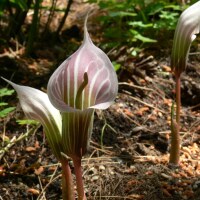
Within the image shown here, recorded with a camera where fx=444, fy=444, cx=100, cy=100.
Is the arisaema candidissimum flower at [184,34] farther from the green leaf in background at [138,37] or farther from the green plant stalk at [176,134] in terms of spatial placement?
the green leaf in background at [138,37]

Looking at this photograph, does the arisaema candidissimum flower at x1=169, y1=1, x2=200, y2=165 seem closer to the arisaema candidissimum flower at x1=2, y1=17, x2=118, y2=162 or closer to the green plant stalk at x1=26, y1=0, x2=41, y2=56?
the arisaema candidissimum flower at x1=2, y1=17, x2=118, y2=162

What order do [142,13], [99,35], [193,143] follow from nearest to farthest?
[193,143], [142,13], [99,35]

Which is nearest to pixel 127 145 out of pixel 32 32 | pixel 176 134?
pixel 176 134

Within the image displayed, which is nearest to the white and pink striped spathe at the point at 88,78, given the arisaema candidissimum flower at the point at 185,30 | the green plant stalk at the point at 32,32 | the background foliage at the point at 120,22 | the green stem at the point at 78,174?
the green stem at the point at 78,174

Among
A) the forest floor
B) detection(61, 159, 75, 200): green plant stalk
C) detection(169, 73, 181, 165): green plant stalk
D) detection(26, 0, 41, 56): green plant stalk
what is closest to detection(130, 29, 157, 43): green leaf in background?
the forest floor

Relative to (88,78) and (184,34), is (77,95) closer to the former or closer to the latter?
(88,78)

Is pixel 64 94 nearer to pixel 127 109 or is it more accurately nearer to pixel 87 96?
pixel 87 96

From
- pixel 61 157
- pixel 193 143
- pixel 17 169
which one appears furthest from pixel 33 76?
pixel 61 157
